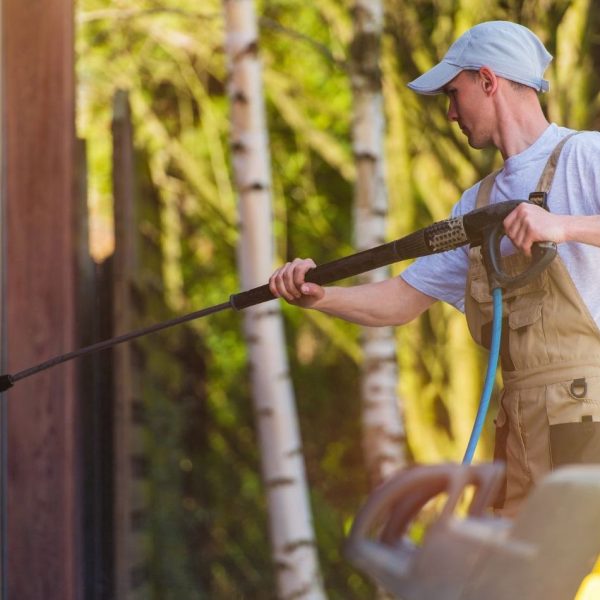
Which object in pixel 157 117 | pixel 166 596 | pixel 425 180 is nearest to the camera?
pixel 166 596

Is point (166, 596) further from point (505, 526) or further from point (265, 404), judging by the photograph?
point (505, 526)

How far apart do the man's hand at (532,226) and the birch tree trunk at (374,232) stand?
3955 millimetres

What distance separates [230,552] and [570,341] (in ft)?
18.3

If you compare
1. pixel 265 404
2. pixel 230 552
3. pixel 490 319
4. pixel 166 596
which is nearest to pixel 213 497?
pixel 230 552

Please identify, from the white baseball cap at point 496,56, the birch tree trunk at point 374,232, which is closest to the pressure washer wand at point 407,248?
the white baseball cap at point 496,56

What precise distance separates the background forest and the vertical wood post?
2.23 m

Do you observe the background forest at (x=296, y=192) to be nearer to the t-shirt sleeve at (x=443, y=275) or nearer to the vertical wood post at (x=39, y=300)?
the vertical wood post at (x=39, y=300)

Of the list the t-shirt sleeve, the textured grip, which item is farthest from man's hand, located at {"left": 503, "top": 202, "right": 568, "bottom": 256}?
the t-shirt sleeve

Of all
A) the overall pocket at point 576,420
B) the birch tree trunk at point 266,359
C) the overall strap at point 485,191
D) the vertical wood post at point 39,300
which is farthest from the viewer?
the birch tree trunk at point 266,359

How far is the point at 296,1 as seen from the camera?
33.1 ft

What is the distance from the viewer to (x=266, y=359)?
591 centimetres

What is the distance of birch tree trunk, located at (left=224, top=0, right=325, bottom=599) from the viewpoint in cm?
588

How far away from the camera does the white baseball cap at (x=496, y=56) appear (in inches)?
109

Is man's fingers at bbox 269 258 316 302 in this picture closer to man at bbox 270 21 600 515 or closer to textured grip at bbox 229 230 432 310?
textured grip at bbox 229 230 432 310
